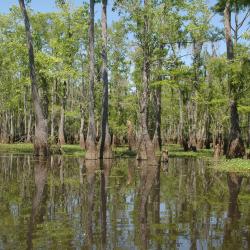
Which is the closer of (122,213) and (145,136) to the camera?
(122,213)

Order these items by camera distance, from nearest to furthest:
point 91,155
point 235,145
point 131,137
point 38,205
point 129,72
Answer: point 38,205 → point 91,155 → point 235,145 → point 131,137 → point 129,72

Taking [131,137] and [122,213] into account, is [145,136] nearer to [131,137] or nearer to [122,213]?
[131,137]

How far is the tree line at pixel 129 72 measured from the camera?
27.4 m

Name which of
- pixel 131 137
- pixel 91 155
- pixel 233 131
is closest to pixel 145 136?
pixel 91 155

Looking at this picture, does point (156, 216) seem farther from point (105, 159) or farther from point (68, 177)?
point (105, 159)

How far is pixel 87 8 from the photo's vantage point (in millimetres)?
32125

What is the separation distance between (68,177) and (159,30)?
14.2m

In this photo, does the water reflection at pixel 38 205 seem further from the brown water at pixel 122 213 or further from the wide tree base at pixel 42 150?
the wide tree base at pixel 42 150

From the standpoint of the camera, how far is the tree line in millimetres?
27406

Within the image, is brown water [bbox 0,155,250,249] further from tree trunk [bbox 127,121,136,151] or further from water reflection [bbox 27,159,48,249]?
tree trunk [bbox 127,121,136,151]

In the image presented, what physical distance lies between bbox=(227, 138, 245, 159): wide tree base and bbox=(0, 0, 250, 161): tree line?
0.19 ft

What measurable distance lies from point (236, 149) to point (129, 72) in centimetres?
2524

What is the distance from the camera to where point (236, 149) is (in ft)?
88.5

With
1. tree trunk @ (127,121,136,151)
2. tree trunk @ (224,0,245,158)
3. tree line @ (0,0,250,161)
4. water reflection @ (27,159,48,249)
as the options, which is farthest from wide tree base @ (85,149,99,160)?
water reflection @ (27,159,48,249)
